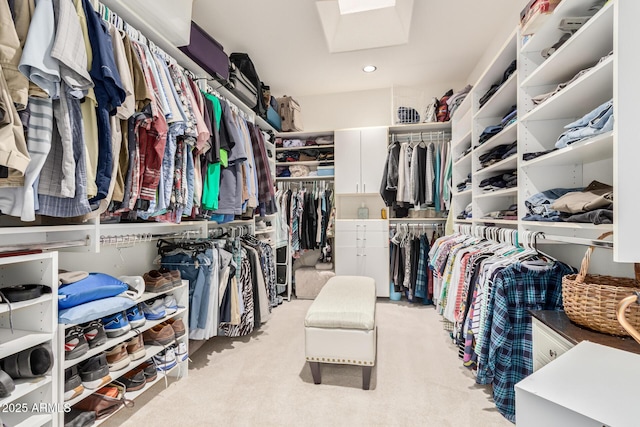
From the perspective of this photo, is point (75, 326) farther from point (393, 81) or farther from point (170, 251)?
point (393, 81)

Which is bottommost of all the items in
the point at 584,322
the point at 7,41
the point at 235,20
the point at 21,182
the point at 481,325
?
the point at 481,325

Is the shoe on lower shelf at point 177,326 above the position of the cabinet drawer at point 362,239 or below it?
below

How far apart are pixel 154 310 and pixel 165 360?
1.11ft

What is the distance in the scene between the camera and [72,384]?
52.3 inches

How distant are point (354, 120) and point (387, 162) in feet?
3.13

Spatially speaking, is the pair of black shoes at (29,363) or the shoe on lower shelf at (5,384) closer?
the shoe on lower shelf at (5,384)

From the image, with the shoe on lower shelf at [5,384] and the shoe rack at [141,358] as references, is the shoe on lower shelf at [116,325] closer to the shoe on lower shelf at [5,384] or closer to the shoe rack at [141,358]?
the shoe rack at [141,358]

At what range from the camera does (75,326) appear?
4.58ft

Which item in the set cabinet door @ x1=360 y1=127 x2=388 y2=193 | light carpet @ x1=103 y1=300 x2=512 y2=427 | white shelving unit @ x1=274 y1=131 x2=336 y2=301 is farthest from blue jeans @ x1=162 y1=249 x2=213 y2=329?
cabinet door @ x1=360 y1=127 x2=388 y2=193

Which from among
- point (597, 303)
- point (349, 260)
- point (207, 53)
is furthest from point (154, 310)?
point (349, 260)

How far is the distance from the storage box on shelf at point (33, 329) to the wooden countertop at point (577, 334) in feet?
6.57

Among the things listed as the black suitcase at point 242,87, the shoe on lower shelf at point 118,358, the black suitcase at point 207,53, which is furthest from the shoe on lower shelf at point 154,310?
the black suitcase at point 242,87

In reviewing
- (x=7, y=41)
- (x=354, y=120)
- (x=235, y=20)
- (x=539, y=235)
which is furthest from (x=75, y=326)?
(x=354, y=120)

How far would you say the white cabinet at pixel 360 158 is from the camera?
12.6 ft
